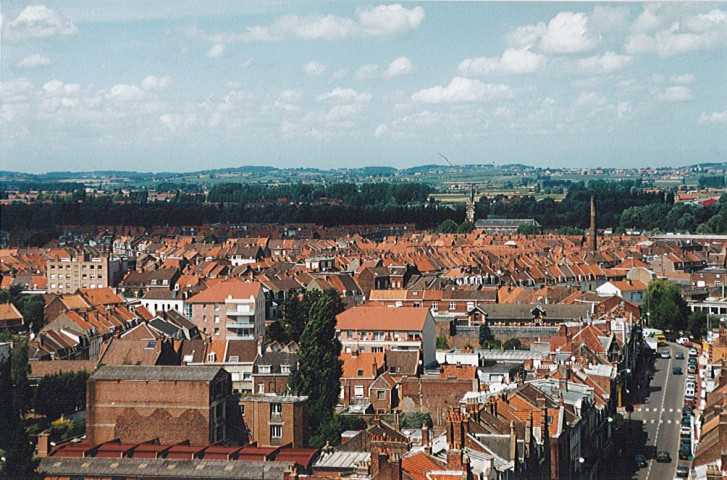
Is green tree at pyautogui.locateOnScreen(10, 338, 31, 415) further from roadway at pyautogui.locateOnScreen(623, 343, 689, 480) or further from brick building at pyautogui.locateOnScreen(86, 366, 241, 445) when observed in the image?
roadway at pyautogui.locateOnScreen(623, 343, 689, 480)

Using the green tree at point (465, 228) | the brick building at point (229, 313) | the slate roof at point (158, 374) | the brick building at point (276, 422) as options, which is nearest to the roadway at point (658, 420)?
the brick building at point (276, 422)

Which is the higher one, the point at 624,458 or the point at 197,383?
the point at 197,383

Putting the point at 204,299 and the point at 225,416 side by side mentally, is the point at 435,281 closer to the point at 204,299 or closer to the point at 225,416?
the point at 204,299

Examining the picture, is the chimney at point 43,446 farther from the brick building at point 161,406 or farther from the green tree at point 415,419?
the green tree at point 415,419

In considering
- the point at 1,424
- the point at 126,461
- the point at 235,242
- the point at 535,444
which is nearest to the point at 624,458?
the point at 535,444

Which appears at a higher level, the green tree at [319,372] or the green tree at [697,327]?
the green tree at [319,372]

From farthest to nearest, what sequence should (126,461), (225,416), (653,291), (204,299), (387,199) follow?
1. (387,199)
2. (653,291)
3. (204,299)
4. (225,416)
5. (126,461)

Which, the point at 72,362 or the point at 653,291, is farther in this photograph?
the point at 653,291
